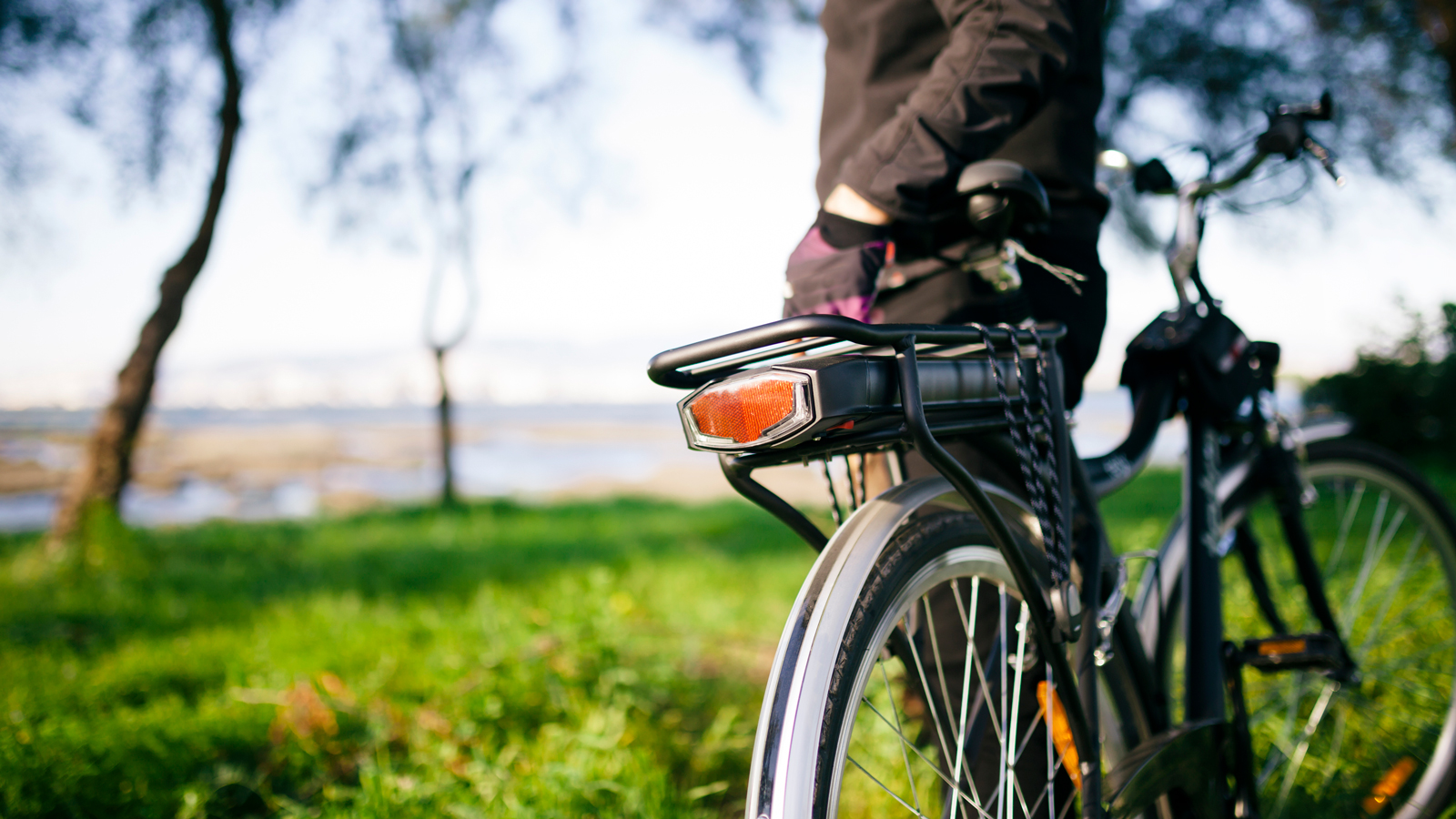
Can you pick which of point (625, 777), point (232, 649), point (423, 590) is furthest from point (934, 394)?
point (423, 590)

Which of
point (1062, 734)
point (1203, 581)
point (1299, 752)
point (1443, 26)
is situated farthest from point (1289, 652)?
point (1443, 26)

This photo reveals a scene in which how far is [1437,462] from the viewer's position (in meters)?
7.78

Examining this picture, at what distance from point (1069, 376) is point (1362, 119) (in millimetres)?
6878

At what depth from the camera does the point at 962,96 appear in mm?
1170

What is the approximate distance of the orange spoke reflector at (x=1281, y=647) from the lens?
1.59m

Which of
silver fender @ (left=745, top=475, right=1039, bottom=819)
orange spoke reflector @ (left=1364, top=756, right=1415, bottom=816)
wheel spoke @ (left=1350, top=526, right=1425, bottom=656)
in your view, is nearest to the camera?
silver fender @ (left=745, top=475, right=1039, bottom=819)

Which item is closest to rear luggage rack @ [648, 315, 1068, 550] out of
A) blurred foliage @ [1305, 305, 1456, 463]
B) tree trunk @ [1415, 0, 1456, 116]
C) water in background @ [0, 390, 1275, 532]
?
tree trunk @ [1415, 0, 1456, 116]

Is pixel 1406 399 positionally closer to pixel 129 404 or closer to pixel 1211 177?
pixel 1211 177

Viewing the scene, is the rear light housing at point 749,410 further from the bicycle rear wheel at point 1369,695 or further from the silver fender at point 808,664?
the bicycle rear wheel at point 1369,695

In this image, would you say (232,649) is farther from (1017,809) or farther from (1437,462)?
(1437,462)

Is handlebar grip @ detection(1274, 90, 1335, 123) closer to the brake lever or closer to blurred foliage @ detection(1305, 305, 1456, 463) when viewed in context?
the brake lever

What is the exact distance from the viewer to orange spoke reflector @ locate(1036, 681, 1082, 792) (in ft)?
3.87

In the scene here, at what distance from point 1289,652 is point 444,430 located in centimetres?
1027

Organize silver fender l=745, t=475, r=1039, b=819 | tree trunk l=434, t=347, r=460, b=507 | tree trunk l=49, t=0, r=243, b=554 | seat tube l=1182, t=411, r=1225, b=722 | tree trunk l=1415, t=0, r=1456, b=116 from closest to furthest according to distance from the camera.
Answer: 1. silver fender l=745, t=475, r=1039, b=819
2. seat tube l=1182, t=411, r=1225, b=722
3. tree trunk l=1415, t=0, r=1456, b=116
4. tree trunk l=49, t=0, r=243, b=554
5. tree trunk l=434, t=347, r=460, b=507
